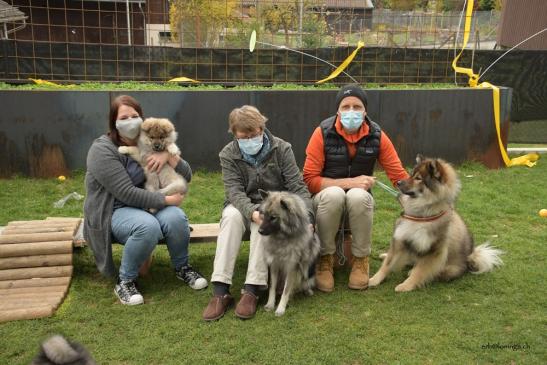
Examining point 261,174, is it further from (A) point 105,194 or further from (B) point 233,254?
(A) point 105,194

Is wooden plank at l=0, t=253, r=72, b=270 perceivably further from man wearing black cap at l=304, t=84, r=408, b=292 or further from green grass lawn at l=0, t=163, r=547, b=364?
man wearing black cap at l=304, t=84, r=408, b=292

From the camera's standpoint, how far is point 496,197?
594cm

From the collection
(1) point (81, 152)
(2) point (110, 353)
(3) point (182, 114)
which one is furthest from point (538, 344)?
(1) point (81, 152)

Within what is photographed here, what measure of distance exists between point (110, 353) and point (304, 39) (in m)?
8.29

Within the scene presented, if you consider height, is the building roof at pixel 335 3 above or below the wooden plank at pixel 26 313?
above

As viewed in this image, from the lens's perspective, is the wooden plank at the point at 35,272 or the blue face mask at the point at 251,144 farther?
the wooden plank at the point at 35,272

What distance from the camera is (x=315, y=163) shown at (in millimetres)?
3818

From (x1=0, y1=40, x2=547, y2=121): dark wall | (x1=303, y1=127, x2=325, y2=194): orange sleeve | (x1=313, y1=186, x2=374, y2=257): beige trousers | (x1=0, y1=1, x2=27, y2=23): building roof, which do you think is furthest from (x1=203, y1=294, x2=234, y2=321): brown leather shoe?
(x1=0, y1=1, x2=27, y2=23): building roof

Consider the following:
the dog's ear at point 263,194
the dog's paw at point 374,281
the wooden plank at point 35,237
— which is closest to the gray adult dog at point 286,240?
the dog's ear at point 263,194

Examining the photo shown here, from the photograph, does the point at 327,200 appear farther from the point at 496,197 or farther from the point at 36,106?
the point at 36,106

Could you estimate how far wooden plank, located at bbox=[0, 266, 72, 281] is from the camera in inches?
142

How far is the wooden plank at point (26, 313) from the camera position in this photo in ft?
10.3

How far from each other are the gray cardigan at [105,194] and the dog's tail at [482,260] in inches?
102

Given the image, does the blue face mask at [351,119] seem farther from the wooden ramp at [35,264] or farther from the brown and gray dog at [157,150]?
the wooden ramp at [35,264]
